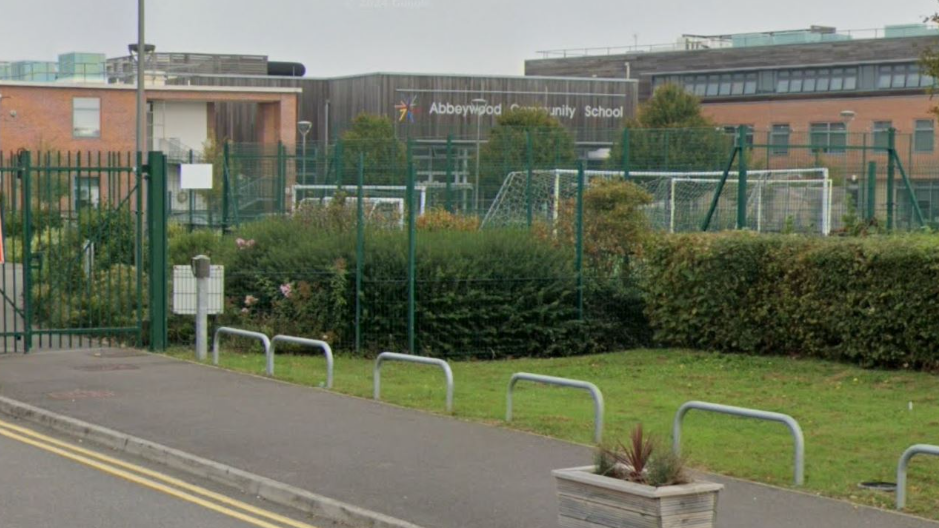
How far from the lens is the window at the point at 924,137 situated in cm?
3909

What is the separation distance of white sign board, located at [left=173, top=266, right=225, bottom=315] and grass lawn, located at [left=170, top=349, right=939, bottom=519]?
2.16 ft

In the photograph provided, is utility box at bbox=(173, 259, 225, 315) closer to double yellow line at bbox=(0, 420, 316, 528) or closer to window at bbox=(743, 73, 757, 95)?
double yellow line at bbox=(0, 420, 316, 528)

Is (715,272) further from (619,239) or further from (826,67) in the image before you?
(826,67)

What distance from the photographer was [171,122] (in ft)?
219

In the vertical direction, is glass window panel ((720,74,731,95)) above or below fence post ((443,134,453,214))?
above

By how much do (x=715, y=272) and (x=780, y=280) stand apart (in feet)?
3.40

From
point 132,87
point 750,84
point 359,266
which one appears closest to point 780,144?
point 359,266

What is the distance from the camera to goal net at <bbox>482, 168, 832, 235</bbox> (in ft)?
77.2

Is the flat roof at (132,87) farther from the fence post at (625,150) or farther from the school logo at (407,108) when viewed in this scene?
the fence post at (625,150)

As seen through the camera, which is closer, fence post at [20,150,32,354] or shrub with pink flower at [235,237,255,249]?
fence post at [20,150,32,354]

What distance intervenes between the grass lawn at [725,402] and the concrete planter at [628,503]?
193cm

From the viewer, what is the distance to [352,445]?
1127 cm

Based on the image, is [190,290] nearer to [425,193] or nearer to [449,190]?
Result: [449,190]

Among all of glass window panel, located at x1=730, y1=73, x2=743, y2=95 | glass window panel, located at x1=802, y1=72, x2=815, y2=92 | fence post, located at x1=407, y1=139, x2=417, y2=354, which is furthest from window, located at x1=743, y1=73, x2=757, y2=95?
fence post, located at x1=407, y1=139, x2=417, y2=354
